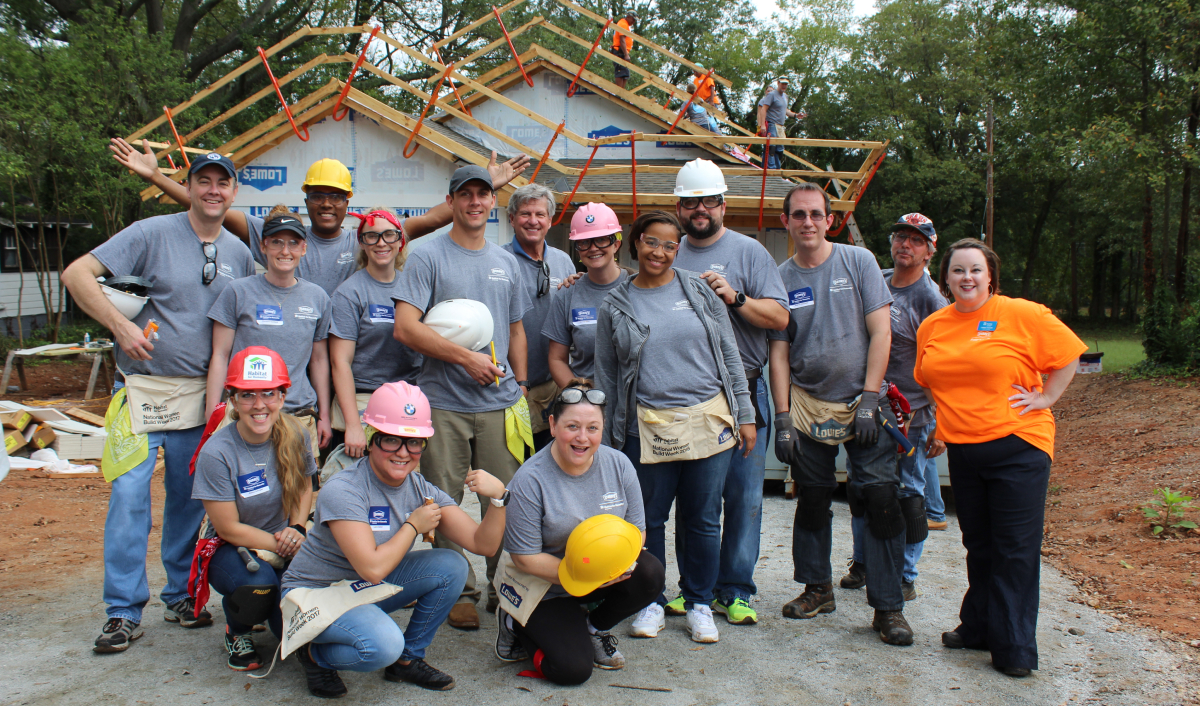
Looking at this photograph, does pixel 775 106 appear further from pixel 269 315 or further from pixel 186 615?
pixel 186 615

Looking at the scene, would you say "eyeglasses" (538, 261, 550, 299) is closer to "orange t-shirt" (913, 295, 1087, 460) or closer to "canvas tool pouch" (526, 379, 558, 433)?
"canvas tool pouch" (526, 379, 558, 433)

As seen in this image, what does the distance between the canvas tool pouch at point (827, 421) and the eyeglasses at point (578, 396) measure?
1.23 m

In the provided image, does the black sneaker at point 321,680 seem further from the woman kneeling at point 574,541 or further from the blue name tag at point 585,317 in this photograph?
the blue name tag at point 585,317

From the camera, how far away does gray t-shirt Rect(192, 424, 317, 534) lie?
11.2ft

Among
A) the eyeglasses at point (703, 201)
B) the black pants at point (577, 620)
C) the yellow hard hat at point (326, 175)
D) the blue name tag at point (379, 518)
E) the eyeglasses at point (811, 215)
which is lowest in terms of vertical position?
the black pants at point (577, 620)

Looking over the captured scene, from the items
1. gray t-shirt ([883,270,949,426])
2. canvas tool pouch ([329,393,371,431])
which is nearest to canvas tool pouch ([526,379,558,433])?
canvas tool pouch ([329,393,371,431])

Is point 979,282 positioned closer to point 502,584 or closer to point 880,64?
point 502,584

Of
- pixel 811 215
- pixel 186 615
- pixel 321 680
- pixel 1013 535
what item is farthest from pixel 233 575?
pixel 1013 535

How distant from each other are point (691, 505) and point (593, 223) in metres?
1.43

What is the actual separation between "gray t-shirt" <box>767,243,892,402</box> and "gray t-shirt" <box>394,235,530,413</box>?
148 cm

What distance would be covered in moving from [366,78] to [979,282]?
858 inches

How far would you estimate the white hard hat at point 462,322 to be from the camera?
12.3ft

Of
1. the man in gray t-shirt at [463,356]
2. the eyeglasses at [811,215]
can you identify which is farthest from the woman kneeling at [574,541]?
the eyeglasses at [811,215]

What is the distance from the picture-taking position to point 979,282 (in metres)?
3.54
